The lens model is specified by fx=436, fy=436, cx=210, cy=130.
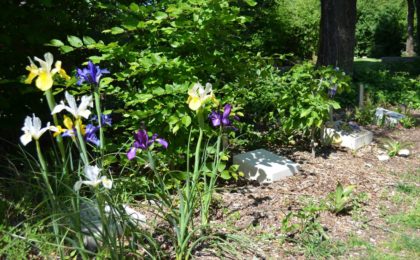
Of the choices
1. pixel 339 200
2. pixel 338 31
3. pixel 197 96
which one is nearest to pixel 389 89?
pixel 338 31

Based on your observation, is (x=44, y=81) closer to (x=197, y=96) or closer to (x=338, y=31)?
(x=197, y=96)

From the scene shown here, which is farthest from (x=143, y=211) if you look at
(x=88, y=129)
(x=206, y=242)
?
(x=88, y=129)

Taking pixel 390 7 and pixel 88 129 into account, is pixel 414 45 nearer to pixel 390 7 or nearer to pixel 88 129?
pixel 390 7

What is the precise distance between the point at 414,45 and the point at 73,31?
61.3 ft

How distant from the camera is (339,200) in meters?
3.36

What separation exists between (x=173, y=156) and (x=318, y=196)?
1.28 m

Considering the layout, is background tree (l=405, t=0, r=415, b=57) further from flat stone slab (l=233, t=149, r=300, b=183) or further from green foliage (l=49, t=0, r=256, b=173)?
green foliage (l=49, t=0, r=256, b=173)

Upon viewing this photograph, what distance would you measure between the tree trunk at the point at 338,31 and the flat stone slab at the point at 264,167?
158 inches

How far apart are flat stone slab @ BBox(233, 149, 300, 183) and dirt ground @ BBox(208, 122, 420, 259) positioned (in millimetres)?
76

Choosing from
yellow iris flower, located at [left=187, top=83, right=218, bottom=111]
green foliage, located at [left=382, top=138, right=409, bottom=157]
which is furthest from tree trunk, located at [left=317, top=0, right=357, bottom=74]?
yellow iris flower, located at [left=187, top=83, right=218, bottom=111]

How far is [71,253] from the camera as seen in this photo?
2490 mm

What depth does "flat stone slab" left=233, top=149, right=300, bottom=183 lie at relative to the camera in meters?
3.94

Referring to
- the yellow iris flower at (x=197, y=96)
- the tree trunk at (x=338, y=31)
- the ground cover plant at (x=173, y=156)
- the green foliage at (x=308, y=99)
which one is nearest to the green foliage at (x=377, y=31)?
the tree trunk at (x=338, y=31)

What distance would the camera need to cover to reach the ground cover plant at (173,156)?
2.38 metres
